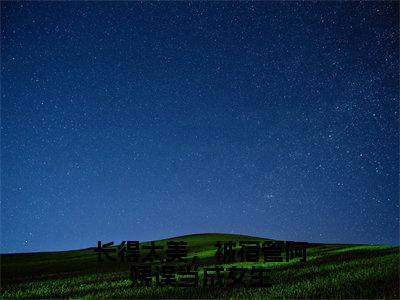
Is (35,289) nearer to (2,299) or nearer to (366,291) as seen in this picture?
(2,299)

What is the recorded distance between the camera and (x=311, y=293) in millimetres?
15398

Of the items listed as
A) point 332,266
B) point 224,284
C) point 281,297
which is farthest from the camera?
point 332,266

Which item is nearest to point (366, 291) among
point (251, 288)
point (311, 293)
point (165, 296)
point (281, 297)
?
point (311, 293)

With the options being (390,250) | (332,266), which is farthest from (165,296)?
(390,250)

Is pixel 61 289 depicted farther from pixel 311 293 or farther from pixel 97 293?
pixel 311 293

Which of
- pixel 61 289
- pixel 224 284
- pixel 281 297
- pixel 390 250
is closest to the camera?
pixel 281 297

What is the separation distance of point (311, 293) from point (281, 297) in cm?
111

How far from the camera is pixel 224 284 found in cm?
1825

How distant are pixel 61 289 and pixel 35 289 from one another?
1.86 metres

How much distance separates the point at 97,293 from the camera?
18547 mm

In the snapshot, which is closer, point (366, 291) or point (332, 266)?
point (366, 291)

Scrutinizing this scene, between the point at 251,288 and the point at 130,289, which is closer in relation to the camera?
the point at 251,288

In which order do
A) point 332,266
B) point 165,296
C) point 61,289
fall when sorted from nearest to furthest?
point 165,296 < point 61,289 < point 332,266

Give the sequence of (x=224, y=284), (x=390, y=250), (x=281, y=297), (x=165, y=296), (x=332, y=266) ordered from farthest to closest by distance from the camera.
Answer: (x=390, y=250) → (x=332, y=266) → (x=224, y=284) → (x=165, y=296) → (x=281, y=297)
